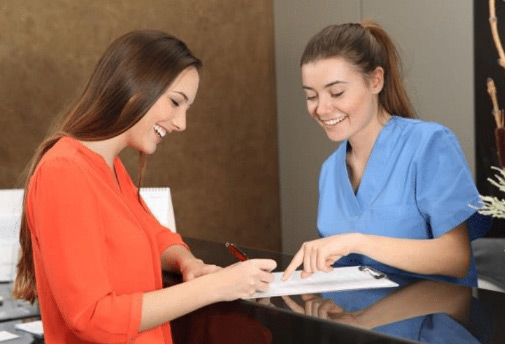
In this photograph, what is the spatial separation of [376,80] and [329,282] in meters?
0.76

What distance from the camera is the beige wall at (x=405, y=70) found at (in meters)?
3.24

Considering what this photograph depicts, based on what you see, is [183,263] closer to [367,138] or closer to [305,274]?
[305,274]

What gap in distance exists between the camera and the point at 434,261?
1.80 meters

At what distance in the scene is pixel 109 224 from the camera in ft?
4.35

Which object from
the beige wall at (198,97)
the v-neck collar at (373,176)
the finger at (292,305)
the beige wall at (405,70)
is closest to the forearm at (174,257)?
the finger at (292,305)

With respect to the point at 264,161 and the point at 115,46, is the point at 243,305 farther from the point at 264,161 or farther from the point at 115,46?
the point at 264,161

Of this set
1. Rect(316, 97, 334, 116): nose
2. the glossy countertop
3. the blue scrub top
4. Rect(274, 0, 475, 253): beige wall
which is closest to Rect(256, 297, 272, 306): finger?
the glossy countertop

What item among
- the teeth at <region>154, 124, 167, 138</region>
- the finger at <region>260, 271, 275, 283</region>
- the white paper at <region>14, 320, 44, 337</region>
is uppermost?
the teeth at <region>154, 124, 167, 138</region>

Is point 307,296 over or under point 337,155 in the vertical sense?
under

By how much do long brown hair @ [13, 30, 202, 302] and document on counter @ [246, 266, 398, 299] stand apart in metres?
0.43

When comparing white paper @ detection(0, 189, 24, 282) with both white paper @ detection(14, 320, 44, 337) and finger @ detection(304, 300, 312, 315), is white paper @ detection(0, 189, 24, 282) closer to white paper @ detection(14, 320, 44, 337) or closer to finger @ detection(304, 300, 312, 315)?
white paper @ detection(14, 320, 44, 337)

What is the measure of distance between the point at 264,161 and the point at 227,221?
0.41 meters

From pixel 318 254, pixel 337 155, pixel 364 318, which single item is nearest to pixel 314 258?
pixel 318 254

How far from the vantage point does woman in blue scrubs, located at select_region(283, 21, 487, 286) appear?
1.89m
